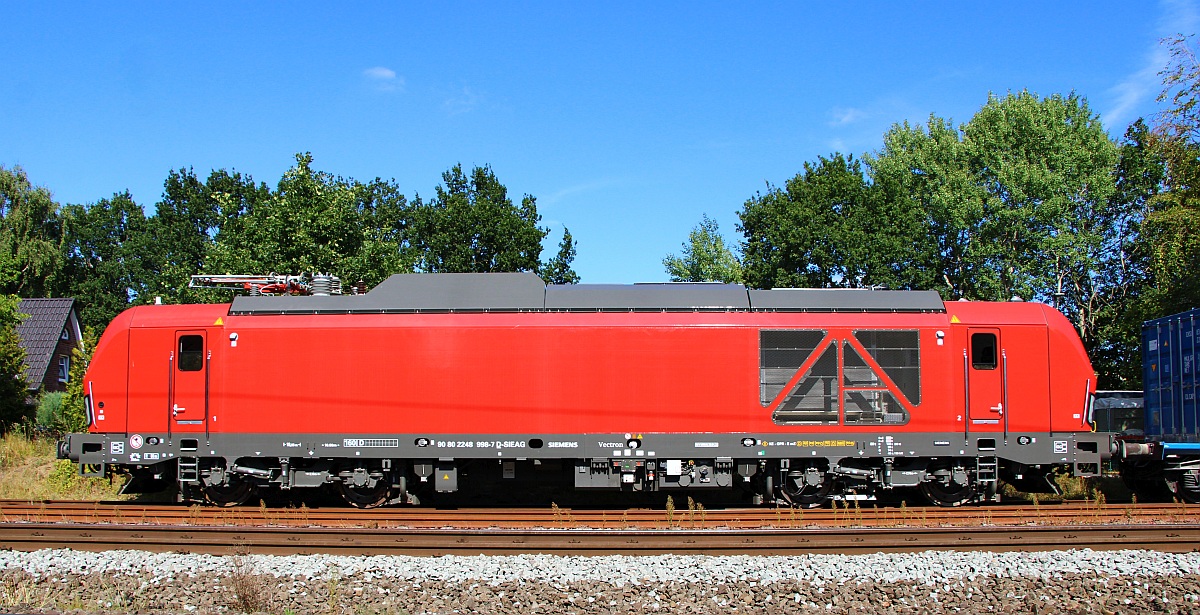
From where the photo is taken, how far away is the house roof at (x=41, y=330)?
133 ft

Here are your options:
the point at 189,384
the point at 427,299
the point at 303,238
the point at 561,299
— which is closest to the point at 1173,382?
the point at 561,299

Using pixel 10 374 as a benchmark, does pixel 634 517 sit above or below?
below

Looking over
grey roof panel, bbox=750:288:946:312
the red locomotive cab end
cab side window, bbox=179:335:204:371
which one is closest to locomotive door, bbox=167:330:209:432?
cab side window, bbox=179:335:204:371

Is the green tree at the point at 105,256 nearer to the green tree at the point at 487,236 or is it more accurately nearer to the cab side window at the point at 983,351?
the green tree at the point at 487,236

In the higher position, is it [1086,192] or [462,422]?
[1086,192]

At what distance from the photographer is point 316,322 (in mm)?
14414

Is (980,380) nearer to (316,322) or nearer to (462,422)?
(462,422)

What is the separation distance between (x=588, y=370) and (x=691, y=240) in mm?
30856

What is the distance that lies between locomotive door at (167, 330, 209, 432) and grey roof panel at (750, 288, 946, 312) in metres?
9.39

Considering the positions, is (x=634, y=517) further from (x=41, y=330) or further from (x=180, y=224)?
(x=180, y=224)

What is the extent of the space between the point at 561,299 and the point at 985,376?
7226 mm

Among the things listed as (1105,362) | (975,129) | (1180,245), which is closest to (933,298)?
(1180,245)

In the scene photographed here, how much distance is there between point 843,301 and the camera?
47.1 feet

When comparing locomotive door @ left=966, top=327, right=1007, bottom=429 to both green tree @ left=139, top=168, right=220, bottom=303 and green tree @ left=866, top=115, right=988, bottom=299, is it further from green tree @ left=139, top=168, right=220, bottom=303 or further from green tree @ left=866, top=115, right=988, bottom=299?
green tree @ left=139, top=168, right=220, bottom=303
